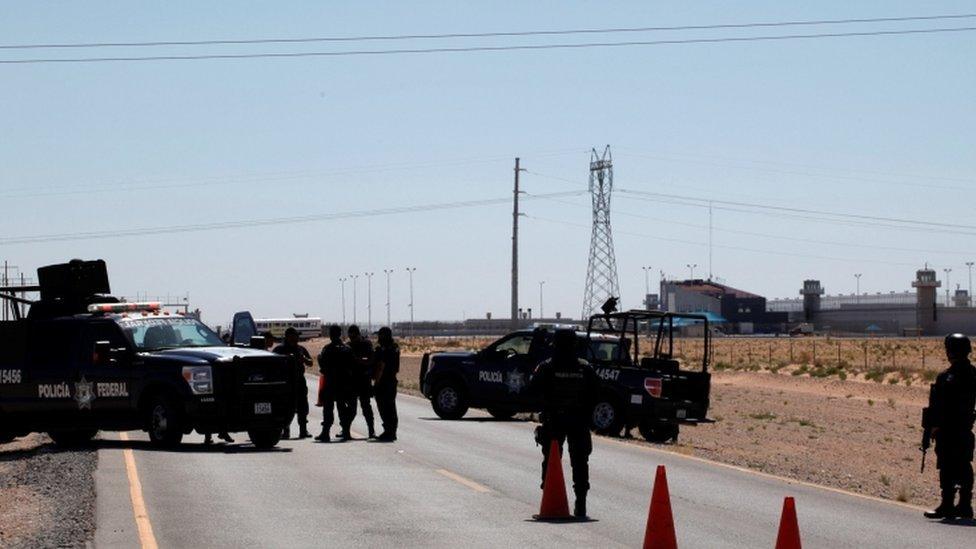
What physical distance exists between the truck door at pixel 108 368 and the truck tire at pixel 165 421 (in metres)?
0.37

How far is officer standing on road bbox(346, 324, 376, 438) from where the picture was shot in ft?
79.1

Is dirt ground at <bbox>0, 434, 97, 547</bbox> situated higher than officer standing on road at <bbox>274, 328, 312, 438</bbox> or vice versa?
officer standing on road at <bbox>274, 328, 312, 438</bbox>

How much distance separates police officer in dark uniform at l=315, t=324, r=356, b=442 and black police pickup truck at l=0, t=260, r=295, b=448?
131 centimetres

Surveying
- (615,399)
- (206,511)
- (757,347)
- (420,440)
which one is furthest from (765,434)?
(757,347)

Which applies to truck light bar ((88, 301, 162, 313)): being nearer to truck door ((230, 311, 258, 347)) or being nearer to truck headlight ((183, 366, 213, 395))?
truck headlight ((183, 366, 213, 395))

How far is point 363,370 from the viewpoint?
953 inches

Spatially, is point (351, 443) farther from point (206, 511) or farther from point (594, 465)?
point (206, 511)

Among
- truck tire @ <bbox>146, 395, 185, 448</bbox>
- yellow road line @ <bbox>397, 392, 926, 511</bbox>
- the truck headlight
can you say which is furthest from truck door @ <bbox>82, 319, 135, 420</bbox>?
yellow road line @ <bbox>397, 392, 926, 511</bbox>

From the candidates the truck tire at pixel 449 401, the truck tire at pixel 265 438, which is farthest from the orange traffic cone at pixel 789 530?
the truck tire at pixel 449 401

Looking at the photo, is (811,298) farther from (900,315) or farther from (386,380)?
(386,380)

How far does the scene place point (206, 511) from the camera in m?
14.5

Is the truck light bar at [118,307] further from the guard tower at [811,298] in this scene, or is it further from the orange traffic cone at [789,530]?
the guard tower at [811,298]

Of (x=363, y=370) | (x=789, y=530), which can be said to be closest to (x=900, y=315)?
(x=363, y=370)

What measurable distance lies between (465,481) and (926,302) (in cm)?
14649
